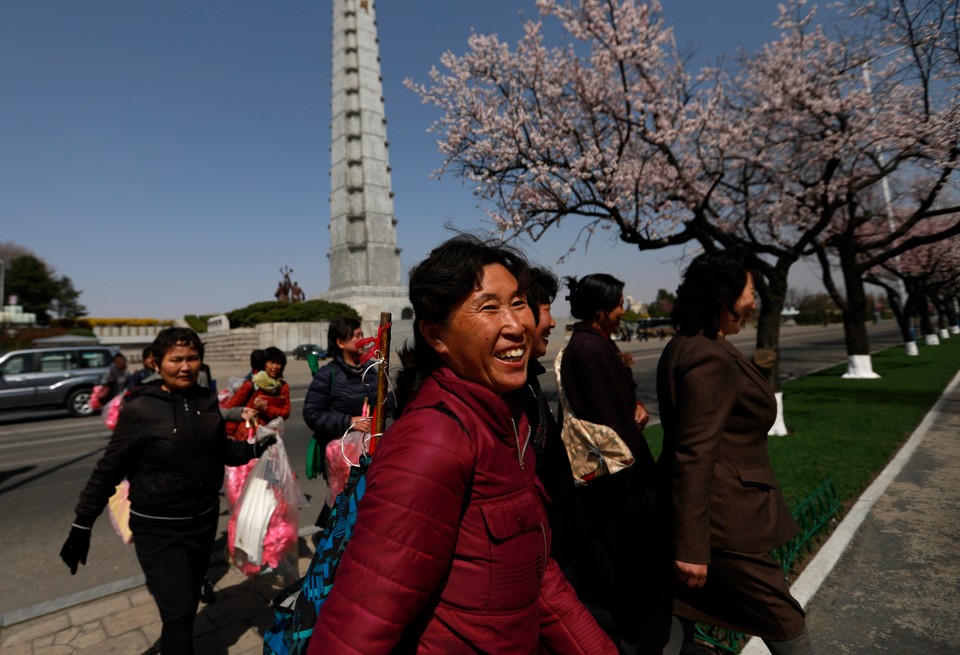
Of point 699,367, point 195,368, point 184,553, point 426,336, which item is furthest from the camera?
point 195,368

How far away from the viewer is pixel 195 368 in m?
2.87

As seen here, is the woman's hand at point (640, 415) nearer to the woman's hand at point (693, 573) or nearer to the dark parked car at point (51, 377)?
the woman's hand at point (693, 573)

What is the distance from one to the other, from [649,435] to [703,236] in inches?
153

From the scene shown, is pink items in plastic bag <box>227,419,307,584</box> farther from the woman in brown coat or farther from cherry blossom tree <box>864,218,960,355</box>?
cherry blossom tree <box>864,218,960,355</box>

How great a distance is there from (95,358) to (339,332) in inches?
553

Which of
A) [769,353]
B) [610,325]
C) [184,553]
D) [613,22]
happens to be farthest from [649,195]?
[184,553]

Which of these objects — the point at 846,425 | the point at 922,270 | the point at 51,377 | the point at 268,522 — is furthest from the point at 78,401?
the point at 922,270

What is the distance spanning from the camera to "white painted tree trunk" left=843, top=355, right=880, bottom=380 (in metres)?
14.3

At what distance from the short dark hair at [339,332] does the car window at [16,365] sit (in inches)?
547

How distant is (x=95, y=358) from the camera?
1441 cm

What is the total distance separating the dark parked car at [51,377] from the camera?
13000 mm

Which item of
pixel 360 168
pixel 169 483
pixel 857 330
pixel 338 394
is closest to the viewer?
pixel 169 483

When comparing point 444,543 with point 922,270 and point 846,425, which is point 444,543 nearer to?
point 846,425

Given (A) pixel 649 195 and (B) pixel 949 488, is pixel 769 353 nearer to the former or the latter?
(B) pixel 949 488
